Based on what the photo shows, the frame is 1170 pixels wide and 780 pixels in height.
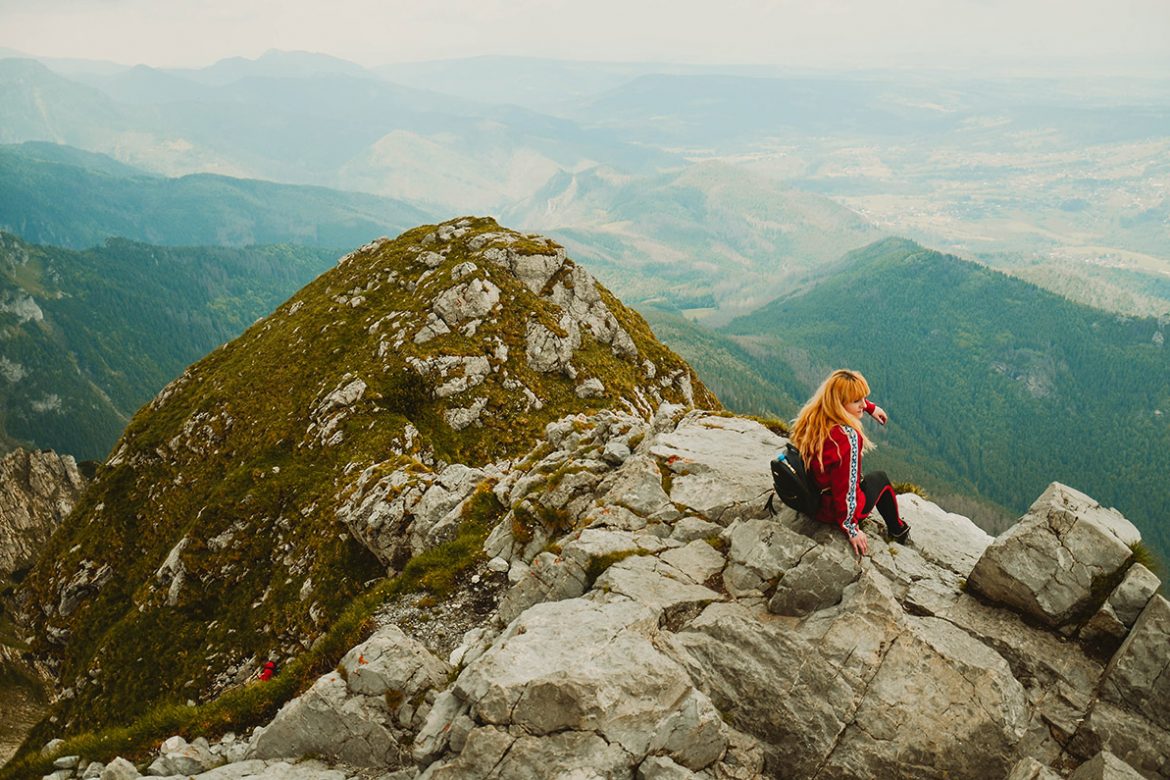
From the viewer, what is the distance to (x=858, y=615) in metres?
14.0

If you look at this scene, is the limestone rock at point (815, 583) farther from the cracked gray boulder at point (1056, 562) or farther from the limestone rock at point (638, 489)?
the limestone rock at point (638, 489)

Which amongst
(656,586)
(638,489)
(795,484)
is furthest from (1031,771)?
(638,489)

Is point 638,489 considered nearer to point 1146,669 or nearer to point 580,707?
point 580,707

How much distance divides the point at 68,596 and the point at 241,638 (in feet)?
81.6

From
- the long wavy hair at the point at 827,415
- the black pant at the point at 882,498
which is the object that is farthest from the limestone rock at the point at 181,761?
the black pant at the point at 882,498

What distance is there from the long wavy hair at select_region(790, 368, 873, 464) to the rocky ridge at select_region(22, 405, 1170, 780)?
2381 mm

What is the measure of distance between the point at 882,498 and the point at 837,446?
364 cm

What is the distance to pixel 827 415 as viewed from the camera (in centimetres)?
1534

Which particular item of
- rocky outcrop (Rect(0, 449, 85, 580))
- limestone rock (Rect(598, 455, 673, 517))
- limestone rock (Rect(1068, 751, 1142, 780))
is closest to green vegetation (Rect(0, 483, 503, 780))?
limestone rock (Rect(598, 455, 673, 517))

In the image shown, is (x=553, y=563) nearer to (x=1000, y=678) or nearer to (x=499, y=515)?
(x=499, y=515)

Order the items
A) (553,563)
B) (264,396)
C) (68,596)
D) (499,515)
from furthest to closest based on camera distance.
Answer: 1. (264,396)
2. (68,596)
3. (499,515)
4. (553,563)

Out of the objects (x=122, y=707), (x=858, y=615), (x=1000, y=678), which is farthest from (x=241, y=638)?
(x=1000, y=678)

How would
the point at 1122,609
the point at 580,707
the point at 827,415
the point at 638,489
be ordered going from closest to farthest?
the point at 580,707 < the point at 1122,609 < the point at 827,415 < the point at 638,489

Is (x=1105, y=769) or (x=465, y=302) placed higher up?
(x=465, y=302)
